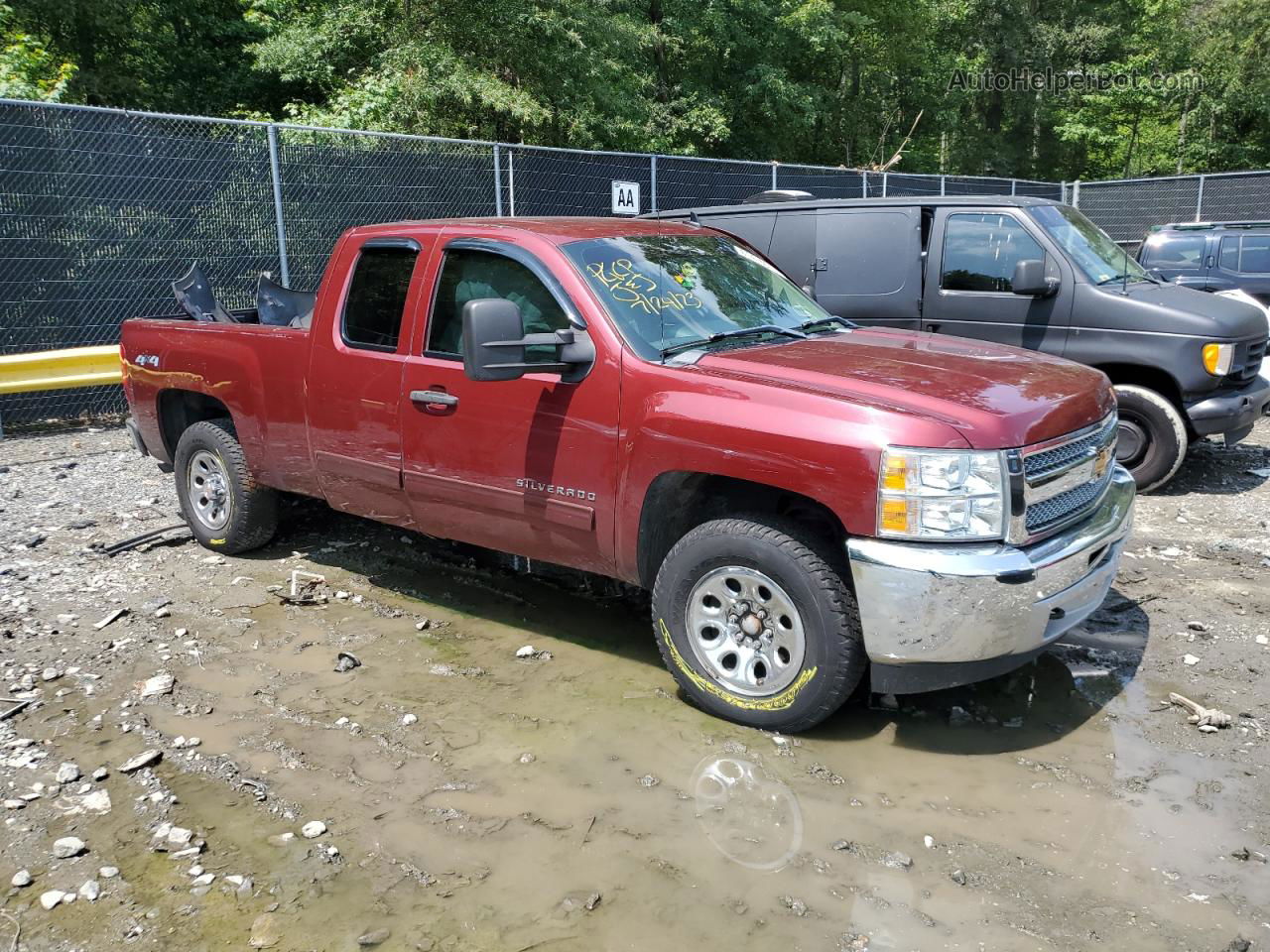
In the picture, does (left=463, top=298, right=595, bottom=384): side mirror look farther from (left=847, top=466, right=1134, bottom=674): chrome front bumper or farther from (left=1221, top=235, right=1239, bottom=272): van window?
(left=1221, top=235, right=1239, bottom=272): van window

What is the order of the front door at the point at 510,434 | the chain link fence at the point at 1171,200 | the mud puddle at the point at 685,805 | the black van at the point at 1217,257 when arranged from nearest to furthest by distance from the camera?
the mud puddle at the point at 685,805
the front door at the point at 510,434
the black van at the point at 1217,257
the chain link fence at the point at 1171,200

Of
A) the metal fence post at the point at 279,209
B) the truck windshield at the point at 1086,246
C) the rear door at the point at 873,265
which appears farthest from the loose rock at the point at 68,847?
the metal fence post at the point at 279,209

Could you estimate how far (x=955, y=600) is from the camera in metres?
3.51

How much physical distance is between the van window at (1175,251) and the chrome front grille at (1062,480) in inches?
374

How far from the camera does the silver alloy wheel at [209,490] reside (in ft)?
19.9

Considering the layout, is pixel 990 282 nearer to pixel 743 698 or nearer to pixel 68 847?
pixel 743 698

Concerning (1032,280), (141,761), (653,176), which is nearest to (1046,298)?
(1032,280)

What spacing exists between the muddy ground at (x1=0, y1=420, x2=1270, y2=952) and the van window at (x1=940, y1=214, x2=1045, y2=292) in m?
2.86

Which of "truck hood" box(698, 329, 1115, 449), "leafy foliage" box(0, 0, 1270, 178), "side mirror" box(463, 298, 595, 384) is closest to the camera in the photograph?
"truck hood" box(698, 329, 1115, 449)

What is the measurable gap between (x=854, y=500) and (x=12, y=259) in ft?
28.4

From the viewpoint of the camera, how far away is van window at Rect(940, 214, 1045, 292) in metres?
7.65

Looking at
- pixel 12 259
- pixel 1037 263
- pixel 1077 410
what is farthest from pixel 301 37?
pixel 1077 410

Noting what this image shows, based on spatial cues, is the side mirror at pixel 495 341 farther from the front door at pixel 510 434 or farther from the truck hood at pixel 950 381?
the truck hood at pixel 950 381

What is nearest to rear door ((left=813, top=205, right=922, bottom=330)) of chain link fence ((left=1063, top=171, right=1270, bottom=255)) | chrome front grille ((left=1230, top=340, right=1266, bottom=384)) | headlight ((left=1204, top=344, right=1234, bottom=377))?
headlight ((left=1204, top=344, right=1234, bottom=377))
